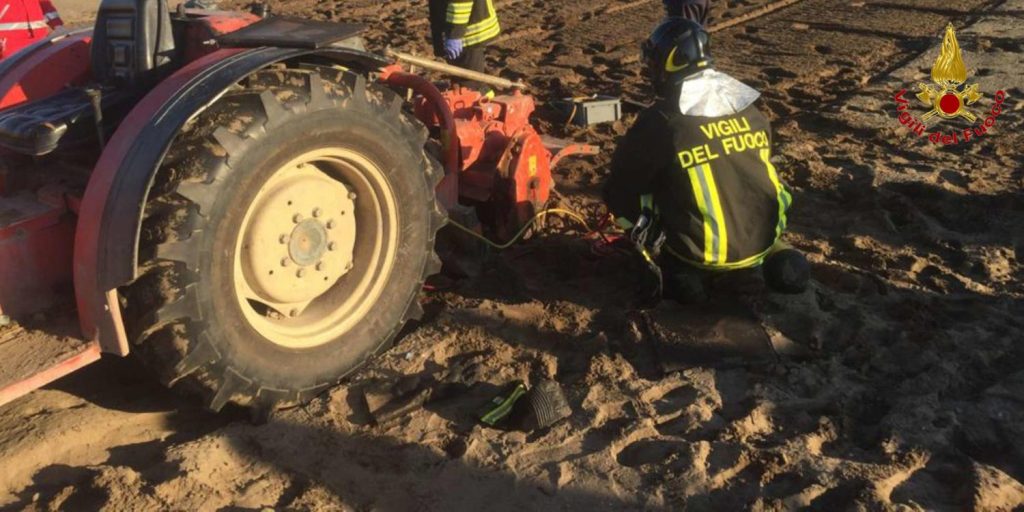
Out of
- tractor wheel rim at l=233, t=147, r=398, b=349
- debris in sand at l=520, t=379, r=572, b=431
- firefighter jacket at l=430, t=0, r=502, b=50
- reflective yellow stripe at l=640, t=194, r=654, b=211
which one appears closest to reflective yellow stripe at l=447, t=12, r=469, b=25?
firefighter jacket at l=430, t=0, r=502, b=50

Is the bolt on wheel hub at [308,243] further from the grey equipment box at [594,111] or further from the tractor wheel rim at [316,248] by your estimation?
the grey equipment box at [594,111]

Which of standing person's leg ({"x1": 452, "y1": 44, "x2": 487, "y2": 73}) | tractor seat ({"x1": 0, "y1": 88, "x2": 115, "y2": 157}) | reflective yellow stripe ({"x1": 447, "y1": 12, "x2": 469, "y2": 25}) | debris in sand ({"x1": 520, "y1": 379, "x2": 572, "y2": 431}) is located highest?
tractor seat ({"x1": 0, "y1": 88, "x2": 115, "y2": 157})

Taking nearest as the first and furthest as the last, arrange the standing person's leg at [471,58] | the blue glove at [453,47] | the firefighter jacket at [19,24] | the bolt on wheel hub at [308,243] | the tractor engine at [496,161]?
the bolt on wheel hub at [308,243]
the tractor engine at [496,161]
the firefighter jacket at [19,24]
the blue glove at [453,47]
the standing person's leg at [471,58]

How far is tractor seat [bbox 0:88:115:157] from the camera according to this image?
9.76ft

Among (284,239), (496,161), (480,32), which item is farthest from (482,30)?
(284,239)

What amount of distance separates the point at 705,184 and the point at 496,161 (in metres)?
1.06

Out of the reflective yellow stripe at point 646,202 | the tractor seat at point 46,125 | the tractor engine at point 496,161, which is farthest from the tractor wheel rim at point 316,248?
the reflective yellow stripe at point 646,202

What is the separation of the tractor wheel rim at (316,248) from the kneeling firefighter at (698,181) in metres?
1.25

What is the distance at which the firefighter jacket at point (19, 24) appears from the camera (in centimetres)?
566

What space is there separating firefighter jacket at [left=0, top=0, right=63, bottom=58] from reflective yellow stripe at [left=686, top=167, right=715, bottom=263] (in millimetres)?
4360

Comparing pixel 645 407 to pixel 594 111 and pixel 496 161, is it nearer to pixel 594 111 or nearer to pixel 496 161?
pixel 496 161

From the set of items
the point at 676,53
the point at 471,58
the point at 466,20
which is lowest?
the point at 471,58

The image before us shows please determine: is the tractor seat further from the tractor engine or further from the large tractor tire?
the tractor engine

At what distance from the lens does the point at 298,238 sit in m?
3.20
